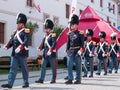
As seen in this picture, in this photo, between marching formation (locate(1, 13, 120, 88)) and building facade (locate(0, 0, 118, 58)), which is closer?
marching formation (locate(1, 13, 120, 88))

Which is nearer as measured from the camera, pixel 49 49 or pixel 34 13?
pixel 49 49

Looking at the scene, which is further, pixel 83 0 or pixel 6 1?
pixel 83 0

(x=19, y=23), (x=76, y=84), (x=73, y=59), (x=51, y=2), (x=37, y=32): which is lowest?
(x=76, y=84)

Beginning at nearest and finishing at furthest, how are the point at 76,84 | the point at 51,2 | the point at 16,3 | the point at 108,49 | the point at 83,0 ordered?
the point at 76,84 < the point at 108,49 < the point at 16,3 < the point at 51,2 < the point at 83,0

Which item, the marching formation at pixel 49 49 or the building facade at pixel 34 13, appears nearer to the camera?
the marching formation at pixel 49 49

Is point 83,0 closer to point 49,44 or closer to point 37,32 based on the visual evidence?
point 37,32

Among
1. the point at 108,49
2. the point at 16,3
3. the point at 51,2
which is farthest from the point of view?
the point at 51,2

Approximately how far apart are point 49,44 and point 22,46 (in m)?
1.61

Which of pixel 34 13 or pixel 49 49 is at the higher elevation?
pixel 34 13

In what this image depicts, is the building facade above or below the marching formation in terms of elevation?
above

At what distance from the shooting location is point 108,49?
1889 centimetres

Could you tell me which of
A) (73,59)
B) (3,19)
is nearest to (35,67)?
(3,19)

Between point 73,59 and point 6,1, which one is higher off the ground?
point 6,1

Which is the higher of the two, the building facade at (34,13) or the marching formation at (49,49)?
the building facade at (34,13)
